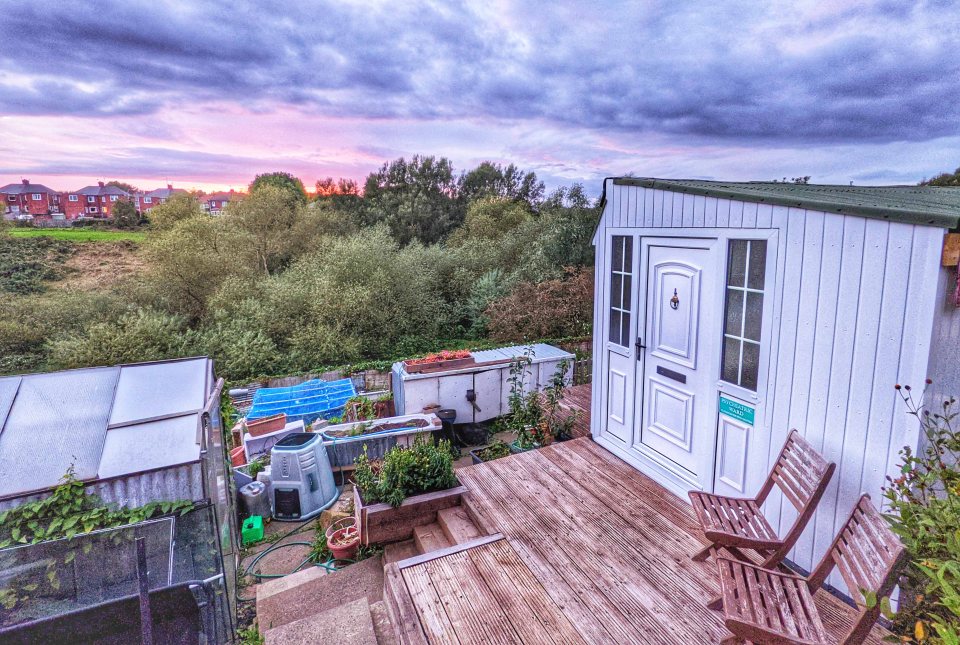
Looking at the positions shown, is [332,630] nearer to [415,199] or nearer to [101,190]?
[415,199]

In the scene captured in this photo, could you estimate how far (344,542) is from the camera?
13.7ft

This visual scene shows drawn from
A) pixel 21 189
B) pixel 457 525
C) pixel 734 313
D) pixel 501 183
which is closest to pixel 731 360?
pixel 734 313

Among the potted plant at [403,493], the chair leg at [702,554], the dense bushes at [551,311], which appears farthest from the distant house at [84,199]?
the chair leg at [702,554]

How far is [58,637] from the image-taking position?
2691 millimetres

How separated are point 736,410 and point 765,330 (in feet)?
2.14

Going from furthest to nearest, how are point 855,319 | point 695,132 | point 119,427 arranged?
point 695,132
point 119,427
point 855,319

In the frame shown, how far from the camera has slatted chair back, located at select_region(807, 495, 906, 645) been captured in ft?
5.52

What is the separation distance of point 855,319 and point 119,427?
18.8 feet

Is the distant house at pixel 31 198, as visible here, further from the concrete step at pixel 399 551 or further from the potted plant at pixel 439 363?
the concrete step at pixel 399 551

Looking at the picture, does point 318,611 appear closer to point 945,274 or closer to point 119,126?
point 945,274

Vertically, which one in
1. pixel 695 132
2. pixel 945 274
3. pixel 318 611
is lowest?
pixel 318 611

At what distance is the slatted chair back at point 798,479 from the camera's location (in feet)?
7.59

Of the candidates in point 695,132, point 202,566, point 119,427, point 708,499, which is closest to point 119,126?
point 119,427

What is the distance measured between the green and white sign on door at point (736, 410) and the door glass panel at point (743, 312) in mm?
146
